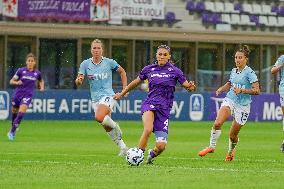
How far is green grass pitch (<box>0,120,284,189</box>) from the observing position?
1523 centimetres

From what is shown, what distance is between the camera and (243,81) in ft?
70.3

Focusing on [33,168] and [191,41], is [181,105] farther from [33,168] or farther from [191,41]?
[33,168]

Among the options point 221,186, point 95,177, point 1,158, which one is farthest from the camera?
point 1,158

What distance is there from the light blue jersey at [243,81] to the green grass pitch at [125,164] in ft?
3.90

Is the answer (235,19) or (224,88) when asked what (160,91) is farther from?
(235,19)

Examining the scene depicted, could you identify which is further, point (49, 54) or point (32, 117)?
point (49, 54)

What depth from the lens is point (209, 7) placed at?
55219 millimetres

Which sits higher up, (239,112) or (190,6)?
(190,6)

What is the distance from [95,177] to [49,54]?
33.6 m

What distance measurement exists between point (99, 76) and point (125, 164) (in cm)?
344

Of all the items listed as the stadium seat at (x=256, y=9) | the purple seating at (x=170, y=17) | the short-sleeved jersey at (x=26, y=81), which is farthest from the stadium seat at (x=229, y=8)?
the short-sleeved jersey at (x=26, y=81)

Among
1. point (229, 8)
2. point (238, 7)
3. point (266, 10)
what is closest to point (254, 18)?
point (266, 10)

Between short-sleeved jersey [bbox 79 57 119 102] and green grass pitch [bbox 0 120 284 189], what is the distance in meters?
1.29

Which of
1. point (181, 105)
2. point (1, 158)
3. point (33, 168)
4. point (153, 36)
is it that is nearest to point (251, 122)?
point (181, 105)
